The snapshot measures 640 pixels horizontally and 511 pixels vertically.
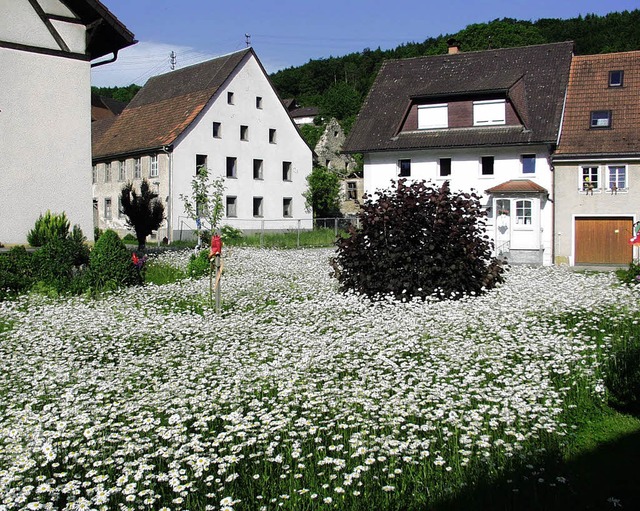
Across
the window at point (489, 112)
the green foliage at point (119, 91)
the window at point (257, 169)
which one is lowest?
the window at point (257, 169)

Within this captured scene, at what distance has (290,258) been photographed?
76.9 feet

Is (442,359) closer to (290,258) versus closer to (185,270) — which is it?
(185,270)

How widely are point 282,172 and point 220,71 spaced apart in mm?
8015

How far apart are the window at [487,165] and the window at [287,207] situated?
17.6 meters

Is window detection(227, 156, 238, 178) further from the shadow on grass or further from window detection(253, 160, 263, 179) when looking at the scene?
the shadow on grass

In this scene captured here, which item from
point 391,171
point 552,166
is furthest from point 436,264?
point 391,171

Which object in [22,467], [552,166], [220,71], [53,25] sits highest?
[220,71]

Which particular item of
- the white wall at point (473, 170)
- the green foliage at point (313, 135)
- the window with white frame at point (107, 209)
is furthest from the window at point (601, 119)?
the green foliage at point (313, 135)

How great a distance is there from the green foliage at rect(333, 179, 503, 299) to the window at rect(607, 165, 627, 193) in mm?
17107

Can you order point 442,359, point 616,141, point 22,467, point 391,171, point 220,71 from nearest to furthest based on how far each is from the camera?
point 22,467
point 442,359
point 616,141
point 391,171
point 220,71

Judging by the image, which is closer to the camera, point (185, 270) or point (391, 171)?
point (185, 270)

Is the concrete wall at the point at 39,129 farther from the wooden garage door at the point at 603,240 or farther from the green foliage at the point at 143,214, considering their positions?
the wooden garage door at the point at 603,240

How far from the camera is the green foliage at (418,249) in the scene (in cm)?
1278

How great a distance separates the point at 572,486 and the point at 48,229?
1528 cm
